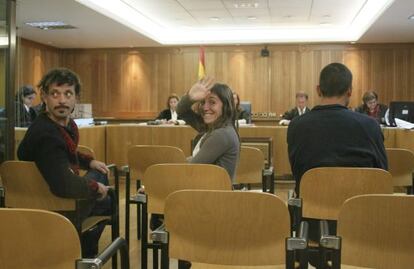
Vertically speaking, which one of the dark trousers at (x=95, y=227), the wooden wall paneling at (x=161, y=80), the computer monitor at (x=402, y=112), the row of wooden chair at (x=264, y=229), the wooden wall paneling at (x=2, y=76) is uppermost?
the wooden wall paneling at (x=161, y=80)

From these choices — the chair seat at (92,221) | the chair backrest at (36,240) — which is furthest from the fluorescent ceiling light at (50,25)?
the chair backrest at (36,240)

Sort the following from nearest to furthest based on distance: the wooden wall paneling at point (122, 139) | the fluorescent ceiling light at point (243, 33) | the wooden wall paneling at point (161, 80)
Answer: the wooden wall paneling at point (122, 139) < the fluorescent ceiling light at point (243, 33) < the wooden wall paneling at point (161, 80)

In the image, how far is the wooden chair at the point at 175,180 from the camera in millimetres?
2283

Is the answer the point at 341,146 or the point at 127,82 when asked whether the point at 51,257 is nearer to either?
the point at 341,146

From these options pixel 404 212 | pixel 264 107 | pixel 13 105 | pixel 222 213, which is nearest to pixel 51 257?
pixel 222 213

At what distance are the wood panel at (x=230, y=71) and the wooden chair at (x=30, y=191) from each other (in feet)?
26.1

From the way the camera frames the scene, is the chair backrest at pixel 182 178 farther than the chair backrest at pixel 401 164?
No

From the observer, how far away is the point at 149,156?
361cm

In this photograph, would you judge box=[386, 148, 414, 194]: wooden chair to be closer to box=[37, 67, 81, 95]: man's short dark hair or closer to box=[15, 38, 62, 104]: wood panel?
box=[37, 67, 81, 95]: man's short dark hair

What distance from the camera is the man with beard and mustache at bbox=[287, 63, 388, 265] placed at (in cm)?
230

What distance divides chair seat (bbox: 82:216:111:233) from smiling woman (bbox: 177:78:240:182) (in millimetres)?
641

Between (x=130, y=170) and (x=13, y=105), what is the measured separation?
1.18 metres

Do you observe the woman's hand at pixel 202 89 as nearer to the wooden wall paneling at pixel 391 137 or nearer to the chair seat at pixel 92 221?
the chair seat at pixel 92 221

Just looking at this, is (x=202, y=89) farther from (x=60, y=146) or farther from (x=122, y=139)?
(x=122, y=139)
